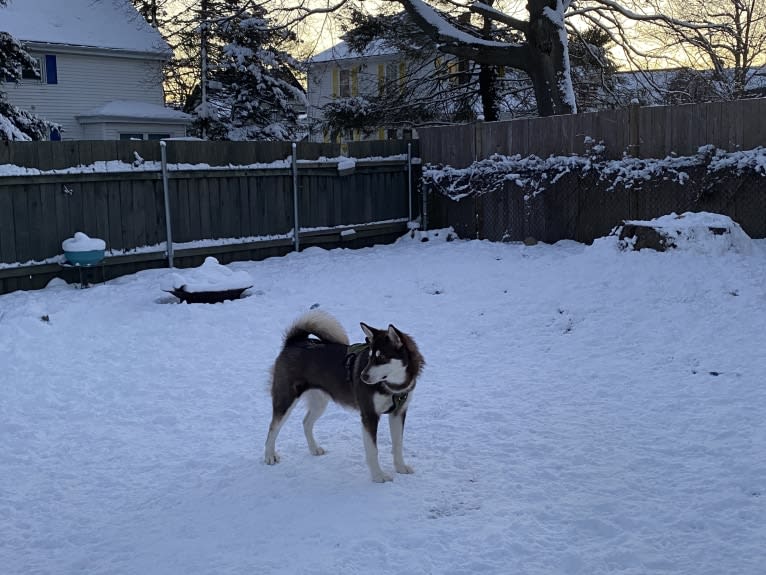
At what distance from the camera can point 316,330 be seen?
4.96 metres

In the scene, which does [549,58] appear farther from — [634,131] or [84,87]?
[84,87]

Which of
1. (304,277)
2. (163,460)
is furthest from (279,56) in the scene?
(163,460)

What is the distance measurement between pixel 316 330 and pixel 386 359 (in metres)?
0.80

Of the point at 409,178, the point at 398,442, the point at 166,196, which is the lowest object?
the point at 398,442

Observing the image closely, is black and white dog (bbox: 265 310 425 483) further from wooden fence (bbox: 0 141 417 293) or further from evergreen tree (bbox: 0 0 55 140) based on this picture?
evergreen tree (bbox: 0 0 55 140)

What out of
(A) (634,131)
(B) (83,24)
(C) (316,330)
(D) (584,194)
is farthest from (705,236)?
(B) (83,24)

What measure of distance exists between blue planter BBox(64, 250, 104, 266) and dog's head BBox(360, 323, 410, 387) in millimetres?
7278

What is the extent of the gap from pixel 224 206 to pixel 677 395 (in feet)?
28.3

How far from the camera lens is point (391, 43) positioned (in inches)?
806

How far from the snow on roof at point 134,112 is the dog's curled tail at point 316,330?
24.5m

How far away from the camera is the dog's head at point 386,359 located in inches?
168

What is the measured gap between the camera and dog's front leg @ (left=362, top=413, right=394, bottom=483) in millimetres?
4492

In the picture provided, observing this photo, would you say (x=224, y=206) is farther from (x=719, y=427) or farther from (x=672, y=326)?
(x=719, y=427)

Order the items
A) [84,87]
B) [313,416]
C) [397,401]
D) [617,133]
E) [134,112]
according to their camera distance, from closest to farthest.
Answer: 1. [397,401]
2. [313,416]
3. [617,133]
4. [84,87]
5. [134,112]
